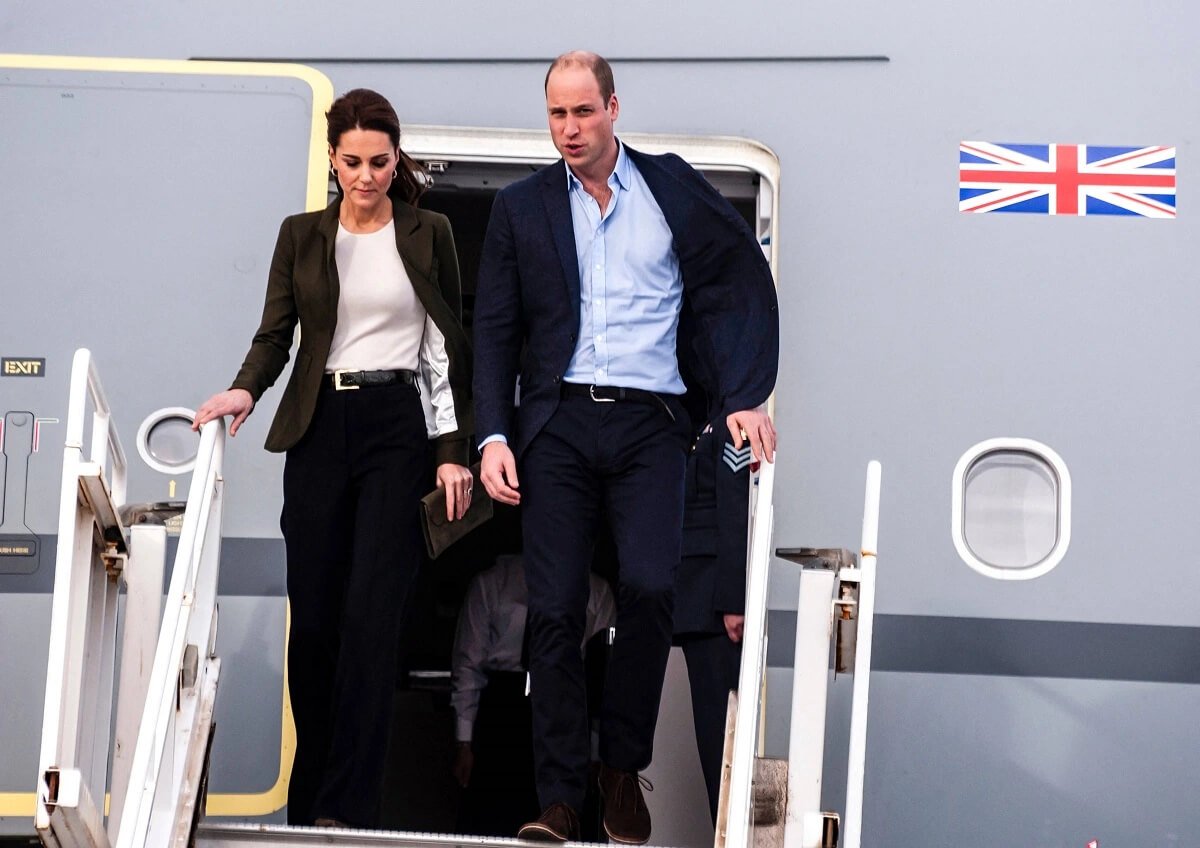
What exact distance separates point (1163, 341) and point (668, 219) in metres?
1.71

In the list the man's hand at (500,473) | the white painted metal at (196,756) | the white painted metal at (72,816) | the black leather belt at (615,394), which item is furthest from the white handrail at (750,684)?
the white painted metal at (72,816)

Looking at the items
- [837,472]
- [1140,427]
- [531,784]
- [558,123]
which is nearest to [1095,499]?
[1140,427]

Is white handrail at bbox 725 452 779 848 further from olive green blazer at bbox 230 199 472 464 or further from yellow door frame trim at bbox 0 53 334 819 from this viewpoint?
yellow door frame trim at bbox 0 53 334 819

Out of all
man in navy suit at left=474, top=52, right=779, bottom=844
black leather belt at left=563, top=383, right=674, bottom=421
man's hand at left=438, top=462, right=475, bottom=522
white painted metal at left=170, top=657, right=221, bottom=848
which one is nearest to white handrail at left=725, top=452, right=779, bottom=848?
man in navy suit at left=474, top=52, right=779, bottom=844

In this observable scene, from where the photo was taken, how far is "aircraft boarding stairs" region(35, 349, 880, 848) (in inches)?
132

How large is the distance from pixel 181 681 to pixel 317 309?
35.2 inches

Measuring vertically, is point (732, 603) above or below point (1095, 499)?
below

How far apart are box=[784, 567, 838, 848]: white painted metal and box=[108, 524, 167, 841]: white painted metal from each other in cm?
Answer: 148

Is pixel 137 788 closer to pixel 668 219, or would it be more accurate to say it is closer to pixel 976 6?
pixel 668 219

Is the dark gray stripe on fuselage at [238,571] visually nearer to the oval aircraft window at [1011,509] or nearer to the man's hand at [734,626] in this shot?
the man's hand at [734,626]

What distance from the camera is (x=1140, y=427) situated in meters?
4.62

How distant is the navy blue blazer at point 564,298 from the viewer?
3.69 meters

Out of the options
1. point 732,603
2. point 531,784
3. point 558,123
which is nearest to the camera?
point 558,123

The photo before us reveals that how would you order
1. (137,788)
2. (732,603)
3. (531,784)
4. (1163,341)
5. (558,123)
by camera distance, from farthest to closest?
1. (531,784)
2. (1163,341)
3. (732,603)
4. (558,123)
5. (137,788)
